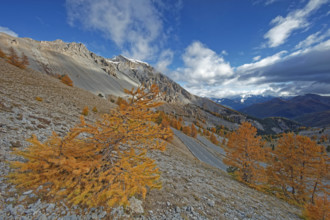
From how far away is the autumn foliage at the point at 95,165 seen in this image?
4.55 metres

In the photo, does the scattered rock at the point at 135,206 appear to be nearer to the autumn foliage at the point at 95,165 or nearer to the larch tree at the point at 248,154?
the autumn foliage at the point at 95,165

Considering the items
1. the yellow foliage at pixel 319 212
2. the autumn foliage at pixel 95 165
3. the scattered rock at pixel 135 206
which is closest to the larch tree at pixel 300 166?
the yellow foliage at pixel 319 212

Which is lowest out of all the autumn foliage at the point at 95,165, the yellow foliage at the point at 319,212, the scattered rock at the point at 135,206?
the yellow foliage at the point at 319,212

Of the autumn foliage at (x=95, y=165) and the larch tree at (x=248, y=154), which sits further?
the larch tree at (x=248, y=154)

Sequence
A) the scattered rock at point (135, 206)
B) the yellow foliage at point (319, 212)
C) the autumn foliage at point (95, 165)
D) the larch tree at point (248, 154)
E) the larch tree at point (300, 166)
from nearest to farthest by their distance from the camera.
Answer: the autumn foliage at point (95, 165) → the scattered rock at point (135, 206) → the yellow foliage at point (319, 212) → the larch tree at point (300, 166) → the larch tree at point (248, 154)

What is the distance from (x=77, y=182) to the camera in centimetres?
499

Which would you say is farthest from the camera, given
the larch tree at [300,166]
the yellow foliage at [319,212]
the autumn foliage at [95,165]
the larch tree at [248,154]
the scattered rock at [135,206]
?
the larch tree at [248,154]

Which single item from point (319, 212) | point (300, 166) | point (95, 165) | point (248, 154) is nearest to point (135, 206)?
point (95, 165)

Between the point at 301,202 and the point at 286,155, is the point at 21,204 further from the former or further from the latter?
the point at 301,202

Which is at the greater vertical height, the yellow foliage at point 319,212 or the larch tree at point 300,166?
the larch tree at point 300,166

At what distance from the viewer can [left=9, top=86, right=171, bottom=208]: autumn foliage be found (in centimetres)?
455

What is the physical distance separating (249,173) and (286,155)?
560cm

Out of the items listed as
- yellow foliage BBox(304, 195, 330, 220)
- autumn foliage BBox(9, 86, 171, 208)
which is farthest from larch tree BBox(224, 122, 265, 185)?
autumn foliage BBox(9, 86, 171, 208)

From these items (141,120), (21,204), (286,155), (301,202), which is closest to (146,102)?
(141,120)
